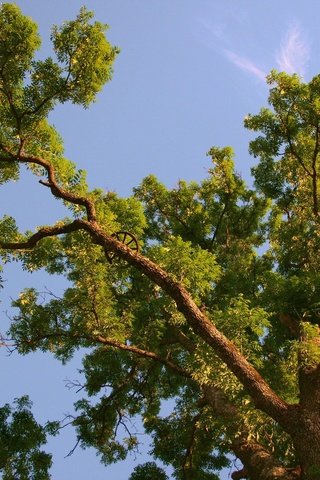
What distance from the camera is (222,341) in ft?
25.7

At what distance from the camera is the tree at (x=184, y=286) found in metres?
8.58

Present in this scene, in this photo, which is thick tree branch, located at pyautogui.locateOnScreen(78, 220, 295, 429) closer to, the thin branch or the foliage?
the thin branch

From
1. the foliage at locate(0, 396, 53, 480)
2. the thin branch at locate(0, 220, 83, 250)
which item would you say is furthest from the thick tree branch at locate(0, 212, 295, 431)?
the foliage at locate(0, 396, 53, 480)

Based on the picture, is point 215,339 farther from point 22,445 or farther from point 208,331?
point 22,445

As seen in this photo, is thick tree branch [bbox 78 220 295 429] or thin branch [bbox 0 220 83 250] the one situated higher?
thin branch [bbox 0 220 83 250]

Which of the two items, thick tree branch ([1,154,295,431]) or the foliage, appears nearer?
thick tree branch ([1,154,295,431])

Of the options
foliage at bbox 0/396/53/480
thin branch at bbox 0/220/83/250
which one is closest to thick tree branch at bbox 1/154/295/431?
thin branch at bbox 0/220/83/250

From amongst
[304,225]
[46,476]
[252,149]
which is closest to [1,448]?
[46,476]

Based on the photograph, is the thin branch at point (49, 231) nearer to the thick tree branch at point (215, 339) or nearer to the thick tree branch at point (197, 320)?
the thick tree branch at point (197, 320)

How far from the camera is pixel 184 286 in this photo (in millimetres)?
9180

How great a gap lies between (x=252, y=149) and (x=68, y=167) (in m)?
6.55

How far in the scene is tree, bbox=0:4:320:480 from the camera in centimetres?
858

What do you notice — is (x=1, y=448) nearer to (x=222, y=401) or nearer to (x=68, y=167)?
(x=222, y=401)

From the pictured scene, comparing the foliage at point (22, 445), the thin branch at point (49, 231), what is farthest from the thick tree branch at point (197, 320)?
the foliage at point (22, 445)
